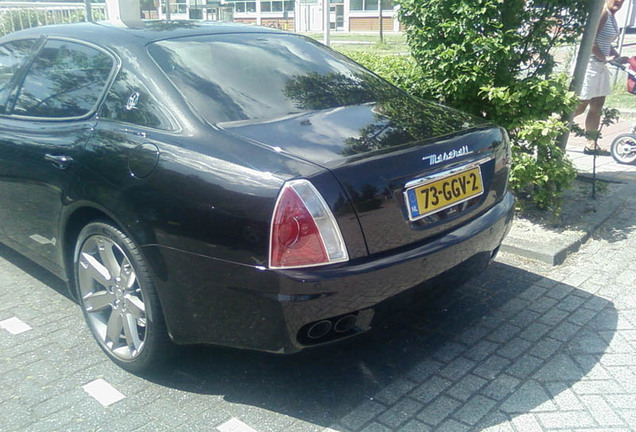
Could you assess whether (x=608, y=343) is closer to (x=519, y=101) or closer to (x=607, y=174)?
(x=519, y=101)

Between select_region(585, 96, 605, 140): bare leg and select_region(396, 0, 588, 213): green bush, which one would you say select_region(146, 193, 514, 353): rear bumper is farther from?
select_region(585, 96, 605, 140): bare leg

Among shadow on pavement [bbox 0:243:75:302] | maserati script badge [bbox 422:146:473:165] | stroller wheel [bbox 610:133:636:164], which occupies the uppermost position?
maserati script badge [bbox 422:146:473:165]

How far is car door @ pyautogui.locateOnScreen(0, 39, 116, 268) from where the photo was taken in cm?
319

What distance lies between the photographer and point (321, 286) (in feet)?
7.93

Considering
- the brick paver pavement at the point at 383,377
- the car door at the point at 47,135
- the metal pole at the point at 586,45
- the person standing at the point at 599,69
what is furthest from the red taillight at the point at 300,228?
the person standing at the point at 599,69

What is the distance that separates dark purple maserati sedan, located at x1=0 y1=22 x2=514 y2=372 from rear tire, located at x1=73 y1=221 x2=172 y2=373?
11 mm

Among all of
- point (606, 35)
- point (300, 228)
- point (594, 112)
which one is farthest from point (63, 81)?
point (606, 35)

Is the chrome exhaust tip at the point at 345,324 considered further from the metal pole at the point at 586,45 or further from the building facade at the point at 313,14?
the building facade at the point at 313,14

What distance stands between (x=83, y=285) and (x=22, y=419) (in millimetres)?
766

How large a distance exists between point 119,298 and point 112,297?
6 cm

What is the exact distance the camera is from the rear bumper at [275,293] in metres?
2.43

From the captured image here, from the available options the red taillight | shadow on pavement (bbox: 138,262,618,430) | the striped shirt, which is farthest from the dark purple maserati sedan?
the striped shirt

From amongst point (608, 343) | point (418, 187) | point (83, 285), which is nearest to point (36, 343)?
point (83, 285)

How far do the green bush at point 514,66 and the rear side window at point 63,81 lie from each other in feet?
9.04
